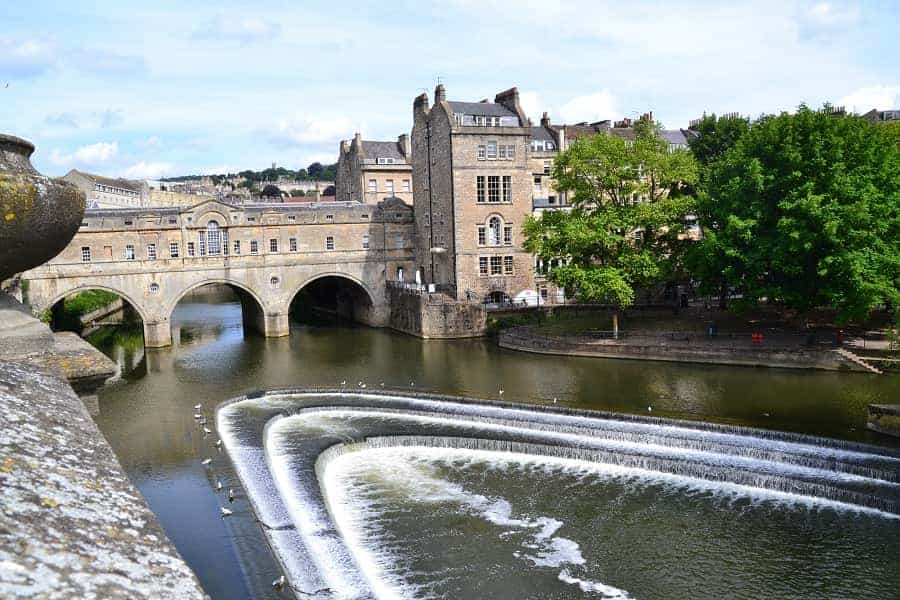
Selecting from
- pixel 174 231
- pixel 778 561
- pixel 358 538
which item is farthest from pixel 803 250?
pixel 174 231

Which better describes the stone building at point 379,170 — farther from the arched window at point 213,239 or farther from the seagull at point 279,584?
the seagull at point 279,584

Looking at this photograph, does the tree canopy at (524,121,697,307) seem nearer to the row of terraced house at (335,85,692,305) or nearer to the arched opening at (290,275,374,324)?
the row of terraced house at (335,85,692,305)

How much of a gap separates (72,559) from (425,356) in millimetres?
40023

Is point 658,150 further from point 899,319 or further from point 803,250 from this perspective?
point 899,319

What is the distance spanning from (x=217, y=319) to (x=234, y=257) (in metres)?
14.8

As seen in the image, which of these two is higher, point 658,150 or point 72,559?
point 658,150

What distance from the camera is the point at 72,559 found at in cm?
387

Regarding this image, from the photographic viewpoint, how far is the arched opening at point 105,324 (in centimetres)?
4612

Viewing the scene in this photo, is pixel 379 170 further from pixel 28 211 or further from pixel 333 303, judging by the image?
pixel 28 211

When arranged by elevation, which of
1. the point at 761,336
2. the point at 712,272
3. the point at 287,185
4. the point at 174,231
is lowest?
the point at 761,336

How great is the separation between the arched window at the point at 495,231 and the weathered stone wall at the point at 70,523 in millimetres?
48311

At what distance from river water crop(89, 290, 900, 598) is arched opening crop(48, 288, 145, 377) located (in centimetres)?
1036

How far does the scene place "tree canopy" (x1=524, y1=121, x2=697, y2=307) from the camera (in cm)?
4234

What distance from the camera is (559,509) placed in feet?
64.7
